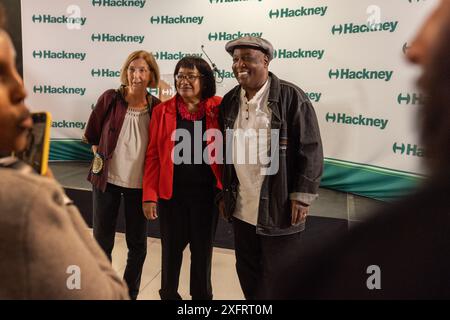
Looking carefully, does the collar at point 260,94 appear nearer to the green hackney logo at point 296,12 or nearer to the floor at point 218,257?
the floor at point 218,257

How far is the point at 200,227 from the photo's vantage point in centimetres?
209

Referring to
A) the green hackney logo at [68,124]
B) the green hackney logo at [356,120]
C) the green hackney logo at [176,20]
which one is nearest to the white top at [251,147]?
the green hackney logo at [356,120]

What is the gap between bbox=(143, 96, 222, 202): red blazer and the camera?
2.04m

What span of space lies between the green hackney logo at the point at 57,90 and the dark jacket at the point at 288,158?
3553 millimetres

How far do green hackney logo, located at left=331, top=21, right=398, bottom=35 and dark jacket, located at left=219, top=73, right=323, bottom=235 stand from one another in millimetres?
1964

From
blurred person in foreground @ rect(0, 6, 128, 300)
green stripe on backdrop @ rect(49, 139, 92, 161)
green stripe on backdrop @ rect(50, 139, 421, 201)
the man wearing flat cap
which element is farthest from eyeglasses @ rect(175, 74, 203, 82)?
green stripe on backdrop @ rect(49, 139, 92, 161)

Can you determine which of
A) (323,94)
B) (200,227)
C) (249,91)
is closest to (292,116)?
(249,91)

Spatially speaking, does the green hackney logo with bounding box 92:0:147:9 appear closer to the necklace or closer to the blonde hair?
the blonde hair

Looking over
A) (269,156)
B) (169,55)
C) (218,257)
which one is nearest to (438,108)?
(269,156)

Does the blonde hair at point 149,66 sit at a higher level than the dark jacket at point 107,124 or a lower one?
higher

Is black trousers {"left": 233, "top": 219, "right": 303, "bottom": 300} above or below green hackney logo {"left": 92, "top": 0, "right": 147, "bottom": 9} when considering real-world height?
below

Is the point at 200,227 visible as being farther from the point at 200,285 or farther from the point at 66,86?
the point at 66,86

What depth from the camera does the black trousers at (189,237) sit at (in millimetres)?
2068

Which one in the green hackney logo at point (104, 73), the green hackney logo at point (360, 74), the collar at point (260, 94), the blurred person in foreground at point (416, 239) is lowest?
the blurred person in foreground at point (416, 239)
